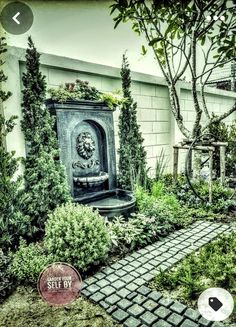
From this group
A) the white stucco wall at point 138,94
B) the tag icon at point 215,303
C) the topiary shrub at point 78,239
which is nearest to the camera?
the tag icon at point 215,303

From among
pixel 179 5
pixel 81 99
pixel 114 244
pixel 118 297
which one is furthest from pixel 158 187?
pixel 179 5

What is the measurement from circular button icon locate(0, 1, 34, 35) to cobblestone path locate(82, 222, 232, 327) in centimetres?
198

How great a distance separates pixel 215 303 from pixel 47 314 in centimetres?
122

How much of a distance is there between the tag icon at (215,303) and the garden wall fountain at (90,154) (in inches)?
78.8

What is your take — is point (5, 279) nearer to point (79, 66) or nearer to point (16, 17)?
point (16, 17)

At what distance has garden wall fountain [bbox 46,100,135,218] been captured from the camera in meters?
3.51

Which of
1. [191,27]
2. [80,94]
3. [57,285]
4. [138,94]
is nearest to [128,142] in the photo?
[138,94]

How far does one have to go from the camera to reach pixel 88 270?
8.36 feet

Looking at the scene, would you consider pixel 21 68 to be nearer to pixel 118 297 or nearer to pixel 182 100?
pixel 118 297

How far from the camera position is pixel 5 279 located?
2.24 meters

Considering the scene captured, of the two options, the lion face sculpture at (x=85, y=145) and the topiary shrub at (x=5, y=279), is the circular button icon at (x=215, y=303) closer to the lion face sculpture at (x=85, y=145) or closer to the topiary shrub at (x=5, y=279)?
the topiary shrub at (x=5, y=279)

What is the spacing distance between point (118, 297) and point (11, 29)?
2028 millimetres

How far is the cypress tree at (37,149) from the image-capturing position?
125 inches

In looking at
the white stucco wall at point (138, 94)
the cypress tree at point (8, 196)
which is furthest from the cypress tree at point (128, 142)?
the cypress tree at point (8, 196)
